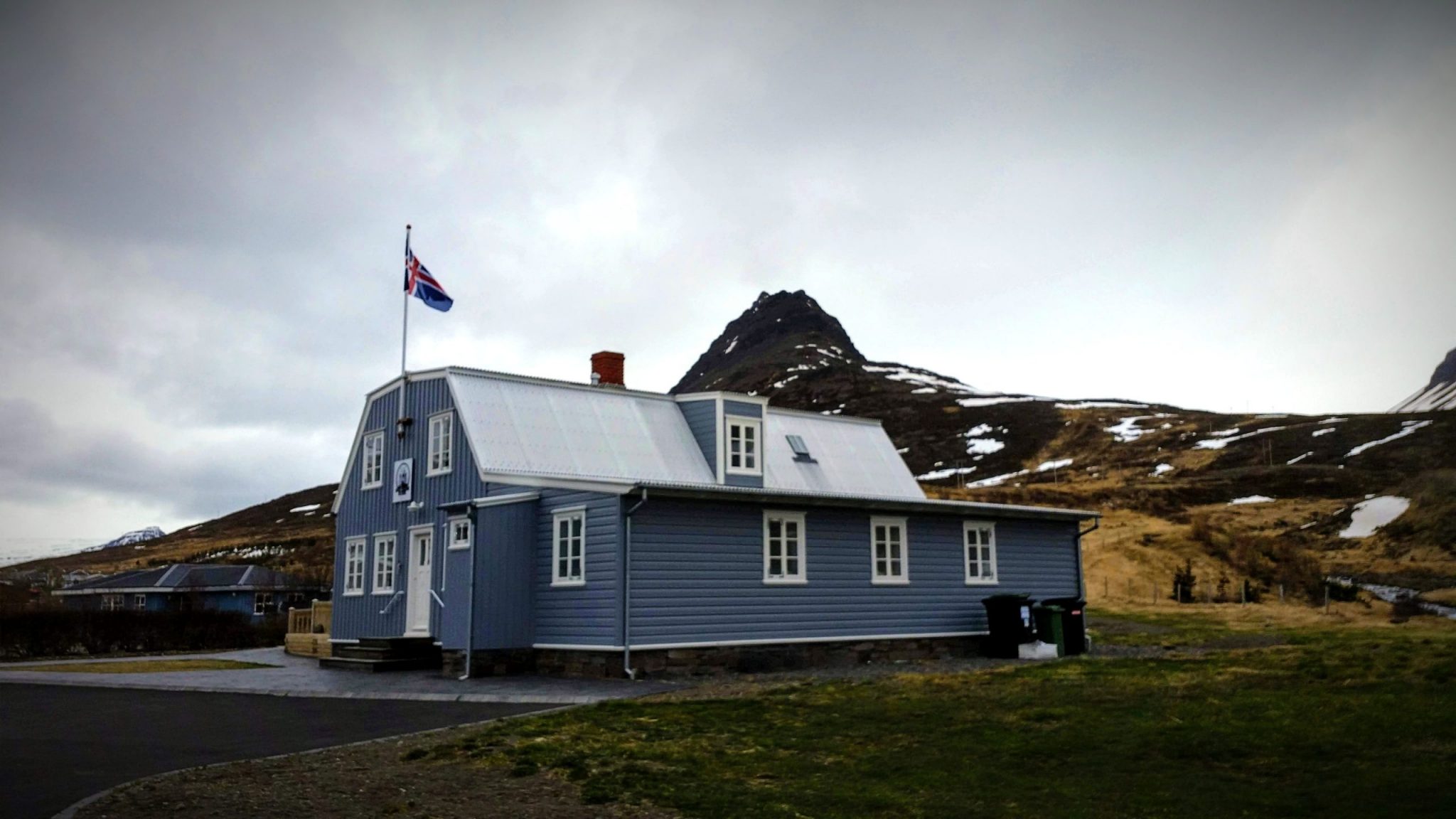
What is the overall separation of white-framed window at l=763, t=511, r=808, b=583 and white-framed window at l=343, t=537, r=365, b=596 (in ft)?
36.6

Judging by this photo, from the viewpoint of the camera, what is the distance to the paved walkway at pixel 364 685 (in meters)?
16.8

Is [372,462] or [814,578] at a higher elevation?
[372,462]

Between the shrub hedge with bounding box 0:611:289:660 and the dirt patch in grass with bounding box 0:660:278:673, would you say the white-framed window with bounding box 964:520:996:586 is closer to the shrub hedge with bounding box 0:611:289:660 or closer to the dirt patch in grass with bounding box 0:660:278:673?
the dirt patch in grass with bounding box 0:660:278:673

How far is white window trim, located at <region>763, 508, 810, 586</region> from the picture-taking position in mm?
21531

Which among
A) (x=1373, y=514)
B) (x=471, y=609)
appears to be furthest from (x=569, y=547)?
(x=1373, y=514)

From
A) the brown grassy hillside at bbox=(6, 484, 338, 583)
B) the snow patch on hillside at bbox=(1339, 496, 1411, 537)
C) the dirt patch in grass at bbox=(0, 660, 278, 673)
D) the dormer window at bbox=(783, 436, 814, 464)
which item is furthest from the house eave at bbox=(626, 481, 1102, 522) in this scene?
the brown grassy hillside at bbox=(6, 484, 338, 583)

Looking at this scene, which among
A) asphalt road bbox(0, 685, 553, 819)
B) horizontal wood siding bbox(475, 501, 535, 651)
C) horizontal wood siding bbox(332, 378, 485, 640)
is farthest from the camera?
horizontal wood siding bbox(332, 378, 485, 640)

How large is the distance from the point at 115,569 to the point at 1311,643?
104 meters

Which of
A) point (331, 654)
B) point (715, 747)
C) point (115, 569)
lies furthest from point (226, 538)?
point (715, 747)

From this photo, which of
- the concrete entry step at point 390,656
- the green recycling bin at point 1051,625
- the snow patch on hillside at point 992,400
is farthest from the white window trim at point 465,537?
the snow patch on hillside at point 992,400

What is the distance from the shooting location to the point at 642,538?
64.7 ft

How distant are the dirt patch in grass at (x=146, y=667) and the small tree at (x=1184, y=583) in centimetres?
2994

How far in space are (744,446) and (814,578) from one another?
5.22 meters

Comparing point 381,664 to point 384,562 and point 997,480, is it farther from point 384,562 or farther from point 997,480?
point 997,480
